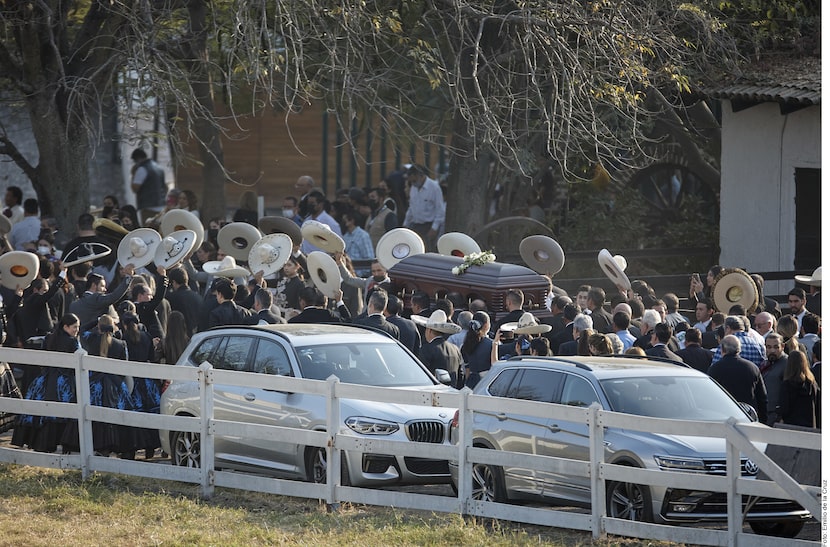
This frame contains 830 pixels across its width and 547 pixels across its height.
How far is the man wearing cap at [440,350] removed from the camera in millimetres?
12438

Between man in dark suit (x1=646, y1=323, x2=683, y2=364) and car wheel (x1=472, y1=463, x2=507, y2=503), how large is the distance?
233cm

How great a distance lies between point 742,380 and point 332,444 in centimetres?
370

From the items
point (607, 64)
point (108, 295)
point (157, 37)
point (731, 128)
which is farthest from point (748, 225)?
point (108, 295)

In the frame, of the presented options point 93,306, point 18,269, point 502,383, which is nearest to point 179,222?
point 18,269

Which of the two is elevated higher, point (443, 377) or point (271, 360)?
point (271, 360)

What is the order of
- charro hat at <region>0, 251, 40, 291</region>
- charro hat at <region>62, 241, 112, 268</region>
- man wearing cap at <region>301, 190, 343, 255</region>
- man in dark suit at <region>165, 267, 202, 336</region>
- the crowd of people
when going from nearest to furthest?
the crowd of people → man in dark suit at <region>165, 267, 202, 336</region> → charro hat at <region>0, 251, 40, 291</region> → charro hat at <region>62, 241, 112, 268</region> → man wearing cap at <region>301, 190, 343, 255</region>

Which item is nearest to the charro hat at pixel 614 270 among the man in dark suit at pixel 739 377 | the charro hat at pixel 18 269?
the man in dark suit at pixel 739 377

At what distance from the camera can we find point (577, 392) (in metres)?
10.1

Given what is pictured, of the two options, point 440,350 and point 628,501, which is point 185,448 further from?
point 628,501

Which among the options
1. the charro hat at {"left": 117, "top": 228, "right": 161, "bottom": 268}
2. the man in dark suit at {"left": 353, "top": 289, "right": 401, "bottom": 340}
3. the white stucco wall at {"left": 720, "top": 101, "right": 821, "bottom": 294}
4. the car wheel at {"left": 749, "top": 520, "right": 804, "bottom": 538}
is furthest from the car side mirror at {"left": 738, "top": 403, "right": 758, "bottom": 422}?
the white stucco wall at {"left": 720, "top": 101, "right": 821, "bottom": 294}

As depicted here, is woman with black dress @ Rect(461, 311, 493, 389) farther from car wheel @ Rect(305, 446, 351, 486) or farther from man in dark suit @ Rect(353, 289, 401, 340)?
car wheel @ Rect(305, 446, 351, 486)

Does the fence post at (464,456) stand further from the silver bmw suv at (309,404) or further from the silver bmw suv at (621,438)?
the silver bmw suv at (309,404)

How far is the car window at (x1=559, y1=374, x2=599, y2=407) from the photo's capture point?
995 centimetres

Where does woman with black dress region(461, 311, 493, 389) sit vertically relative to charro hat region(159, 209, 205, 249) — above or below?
below
